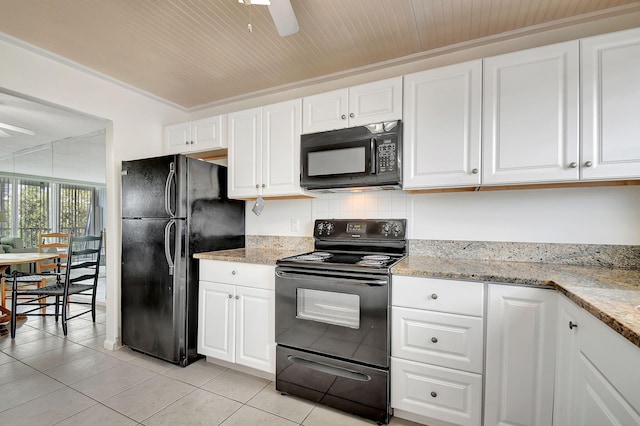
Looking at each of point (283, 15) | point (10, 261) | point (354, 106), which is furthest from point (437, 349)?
point (10, 261)

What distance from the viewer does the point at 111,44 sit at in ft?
7.13

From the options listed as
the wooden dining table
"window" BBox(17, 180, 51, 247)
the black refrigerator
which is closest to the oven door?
the black refrigerator

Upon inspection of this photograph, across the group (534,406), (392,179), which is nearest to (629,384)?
(534,406)

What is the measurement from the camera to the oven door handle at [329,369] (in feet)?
5.70

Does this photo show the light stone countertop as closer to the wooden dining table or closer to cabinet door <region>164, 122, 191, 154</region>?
cabinet door <region>164, 122, 191, 154</region>

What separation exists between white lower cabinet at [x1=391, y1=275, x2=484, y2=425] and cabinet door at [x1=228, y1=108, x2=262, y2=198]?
1.53 metres

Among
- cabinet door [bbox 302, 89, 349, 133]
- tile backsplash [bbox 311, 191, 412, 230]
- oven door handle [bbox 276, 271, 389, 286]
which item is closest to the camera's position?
oven door handle [bbox 276, 271, 389, 286]

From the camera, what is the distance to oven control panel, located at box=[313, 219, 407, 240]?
7.25 feet

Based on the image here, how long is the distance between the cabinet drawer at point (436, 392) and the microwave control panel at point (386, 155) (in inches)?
48.2

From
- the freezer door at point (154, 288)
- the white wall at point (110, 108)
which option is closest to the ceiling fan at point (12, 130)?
the white wall at point (110, 108)

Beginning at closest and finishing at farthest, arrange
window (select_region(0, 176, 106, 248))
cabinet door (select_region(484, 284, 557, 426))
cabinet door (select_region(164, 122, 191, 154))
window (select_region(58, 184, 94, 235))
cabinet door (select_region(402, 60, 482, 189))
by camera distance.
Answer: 1. cabinet door (select_region(484, 284, 557, 426))
2. cabinet door (select_region(402, 60, 482, 189))
3. cabinet door (select_region(164, 122, 191, 154))
4. window (select_region(58, 184, 94, 235))
5. window (select_region(0, 176, 106, 248))

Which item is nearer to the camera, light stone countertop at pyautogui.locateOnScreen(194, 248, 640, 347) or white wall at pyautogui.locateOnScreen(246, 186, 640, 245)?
light stone countertop at pyautogui.locateOnScreen(194, 248, 640, 347)

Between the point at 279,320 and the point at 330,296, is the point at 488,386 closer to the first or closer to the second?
the point at 330,296

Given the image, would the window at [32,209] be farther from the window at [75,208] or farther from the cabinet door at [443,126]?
the cabinet door at [443,126]
